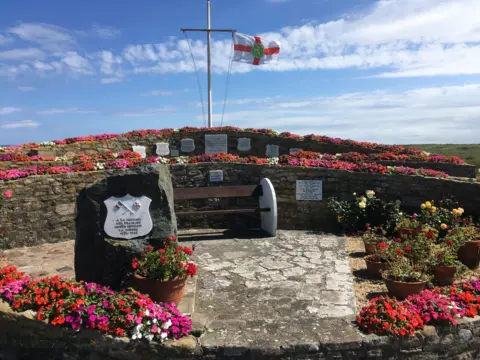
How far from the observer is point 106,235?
5.14 metres

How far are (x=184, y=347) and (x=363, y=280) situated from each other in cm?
314

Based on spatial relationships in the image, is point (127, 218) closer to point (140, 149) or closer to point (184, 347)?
point (184, 347)

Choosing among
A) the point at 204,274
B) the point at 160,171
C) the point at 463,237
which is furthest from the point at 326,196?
the point at 160,171

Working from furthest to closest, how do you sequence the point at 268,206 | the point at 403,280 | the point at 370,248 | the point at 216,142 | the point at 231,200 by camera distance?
the point at 216,142 → the point at 231,200 → the point at 268,206 → the point at 370,248 → the point at 403,280

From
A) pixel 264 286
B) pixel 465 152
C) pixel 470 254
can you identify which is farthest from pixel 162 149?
pixel 465 152

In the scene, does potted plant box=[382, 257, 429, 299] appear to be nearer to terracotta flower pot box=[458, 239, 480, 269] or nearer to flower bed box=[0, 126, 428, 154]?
terracotta flower pot box=[458, 239, 480, 269]

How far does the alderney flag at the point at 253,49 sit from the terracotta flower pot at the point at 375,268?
13.9 m

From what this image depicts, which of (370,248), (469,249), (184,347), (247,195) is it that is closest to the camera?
(184,347)

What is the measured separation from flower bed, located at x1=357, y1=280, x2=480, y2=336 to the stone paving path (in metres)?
0.24

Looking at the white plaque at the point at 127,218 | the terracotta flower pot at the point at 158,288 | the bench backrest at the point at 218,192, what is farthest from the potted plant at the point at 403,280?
the bench backrest at the point at 218,192

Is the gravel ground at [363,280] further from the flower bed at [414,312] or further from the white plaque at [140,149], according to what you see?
the white plaque at [140,149]

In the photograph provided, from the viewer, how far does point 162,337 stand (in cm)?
393

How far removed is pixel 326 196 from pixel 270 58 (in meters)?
11.1

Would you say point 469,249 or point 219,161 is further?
point 219,161
